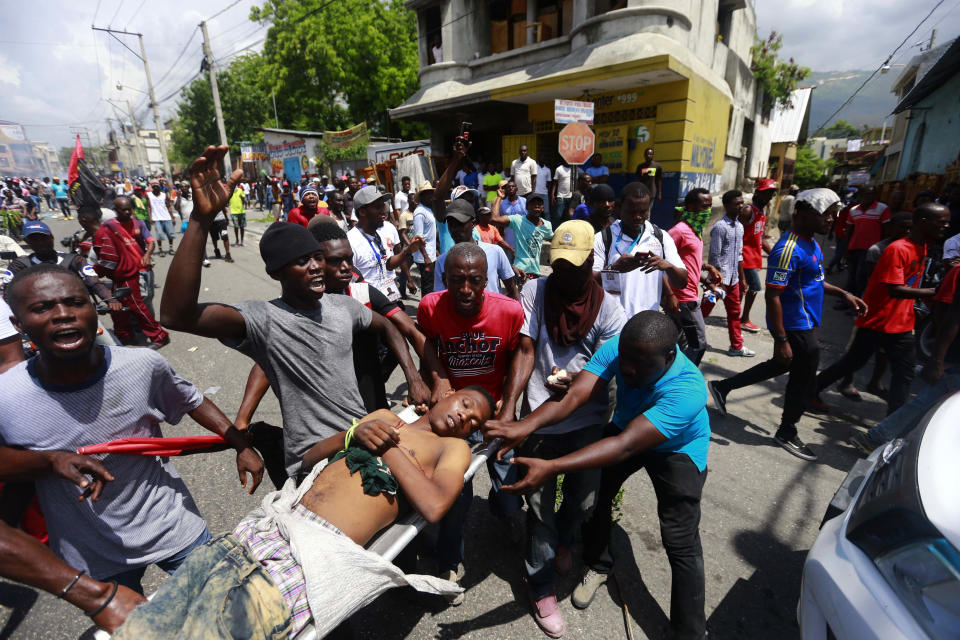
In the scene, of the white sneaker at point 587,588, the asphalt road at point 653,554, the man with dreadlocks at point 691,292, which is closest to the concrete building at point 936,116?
the man with dreadlocks at point 691,292

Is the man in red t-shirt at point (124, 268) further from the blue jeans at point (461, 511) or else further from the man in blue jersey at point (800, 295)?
the man in blue jersey at point (800, 295)

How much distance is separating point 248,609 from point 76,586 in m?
0.58

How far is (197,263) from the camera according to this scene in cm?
168

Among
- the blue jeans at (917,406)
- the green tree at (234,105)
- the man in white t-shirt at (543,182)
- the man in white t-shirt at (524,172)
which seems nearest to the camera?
the blue jeans at (917,406)

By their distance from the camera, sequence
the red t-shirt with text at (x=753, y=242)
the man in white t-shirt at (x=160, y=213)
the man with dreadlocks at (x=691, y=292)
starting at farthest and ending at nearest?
1. the man in white t-shirt at (x=160, y=213)
2. the red t-shirt with text at (x=753, y=242)
3. the man with dreadlocks at (x=691, y=292)

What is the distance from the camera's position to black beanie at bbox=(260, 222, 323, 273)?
1979mm

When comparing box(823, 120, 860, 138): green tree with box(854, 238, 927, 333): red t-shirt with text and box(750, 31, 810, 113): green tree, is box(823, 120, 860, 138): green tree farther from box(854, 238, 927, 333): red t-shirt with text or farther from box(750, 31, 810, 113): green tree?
box(854, 238, 927, 333): red t-shirt with text

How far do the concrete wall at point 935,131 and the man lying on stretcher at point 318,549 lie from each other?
1777 cm

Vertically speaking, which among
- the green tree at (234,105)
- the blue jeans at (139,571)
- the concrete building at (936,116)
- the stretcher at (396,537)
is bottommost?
the blue jeans at (139,571)

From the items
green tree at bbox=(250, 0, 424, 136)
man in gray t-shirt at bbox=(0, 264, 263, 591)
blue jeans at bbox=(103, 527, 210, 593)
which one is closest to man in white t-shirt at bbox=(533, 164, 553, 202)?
man in gray t-shirt at bbox=(0, 264, 263, 591)

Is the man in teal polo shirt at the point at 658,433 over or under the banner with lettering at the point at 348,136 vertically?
under

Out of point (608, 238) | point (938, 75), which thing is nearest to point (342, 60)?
point (938, 75)

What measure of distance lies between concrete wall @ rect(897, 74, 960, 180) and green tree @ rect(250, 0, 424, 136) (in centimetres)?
2428

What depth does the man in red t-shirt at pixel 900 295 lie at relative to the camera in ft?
11.6
